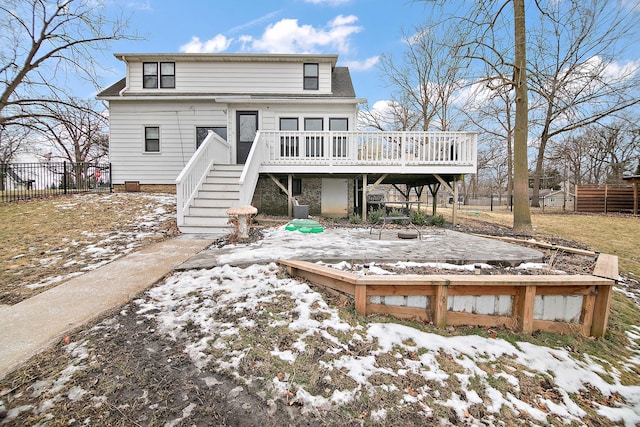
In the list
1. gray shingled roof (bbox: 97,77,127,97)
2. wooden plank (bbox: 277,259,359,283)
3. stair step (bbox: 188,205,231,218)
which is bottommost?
wooden plank (bbox: 277,259,359,283)

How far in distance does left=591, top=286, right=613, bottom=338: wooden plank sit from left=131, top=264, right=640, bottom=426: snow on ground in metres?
0.36

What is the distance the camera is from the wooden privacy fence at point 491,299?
128 inches

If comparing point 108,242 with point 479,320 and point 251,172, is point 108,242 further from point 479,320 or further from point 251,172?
point 479,320

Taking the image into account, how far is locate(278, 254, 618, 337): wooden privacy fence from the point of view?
3.25 metres

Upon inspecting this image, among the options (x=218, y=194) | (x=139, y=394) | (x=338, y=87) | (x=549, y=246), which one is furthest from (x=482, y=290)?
(x=338, y=87)

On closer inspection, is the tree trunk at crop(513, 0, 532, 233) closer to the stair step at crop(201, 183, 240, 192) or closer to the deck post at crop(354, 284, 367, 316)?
the deck post at crop(354, 284, 367, 316)

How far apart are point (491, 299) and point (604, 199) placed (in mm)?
19732

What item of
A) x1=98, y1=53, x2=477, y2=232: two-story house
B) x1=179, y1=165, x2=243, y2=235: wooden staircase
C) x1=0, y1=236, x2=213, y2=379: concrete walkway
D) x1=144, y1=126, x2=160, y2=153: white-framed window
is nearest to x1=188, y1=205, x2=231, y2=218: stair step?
x1=179, y1=165, x2=243, y2=235: wooden staircase

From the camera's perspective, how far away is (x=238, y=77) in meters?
12.6

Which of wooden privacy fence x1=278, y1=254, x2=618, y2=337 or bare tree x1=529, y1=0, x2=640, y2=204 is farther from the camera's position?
bare tree x1=529, y1=0, x2=640, y2=204

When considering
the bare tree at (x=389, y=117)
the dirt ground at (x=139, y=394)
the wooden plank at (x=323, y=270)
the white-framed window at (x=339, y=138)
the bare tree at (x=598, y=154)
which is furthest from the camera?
the bare tree at (x=598, y=154)

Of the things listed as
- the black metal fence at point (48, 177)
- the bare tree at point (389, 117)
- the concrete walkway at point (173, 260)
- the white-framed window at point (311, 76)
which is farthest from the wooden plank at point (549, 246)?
the bare tree at point (389, 117)

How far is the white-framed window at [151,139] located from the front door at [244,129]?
356 cm

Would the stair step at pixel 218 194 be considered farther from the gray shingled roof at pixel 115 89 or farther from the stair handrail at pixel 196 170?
the gray shingled roof at pixel 115 89
